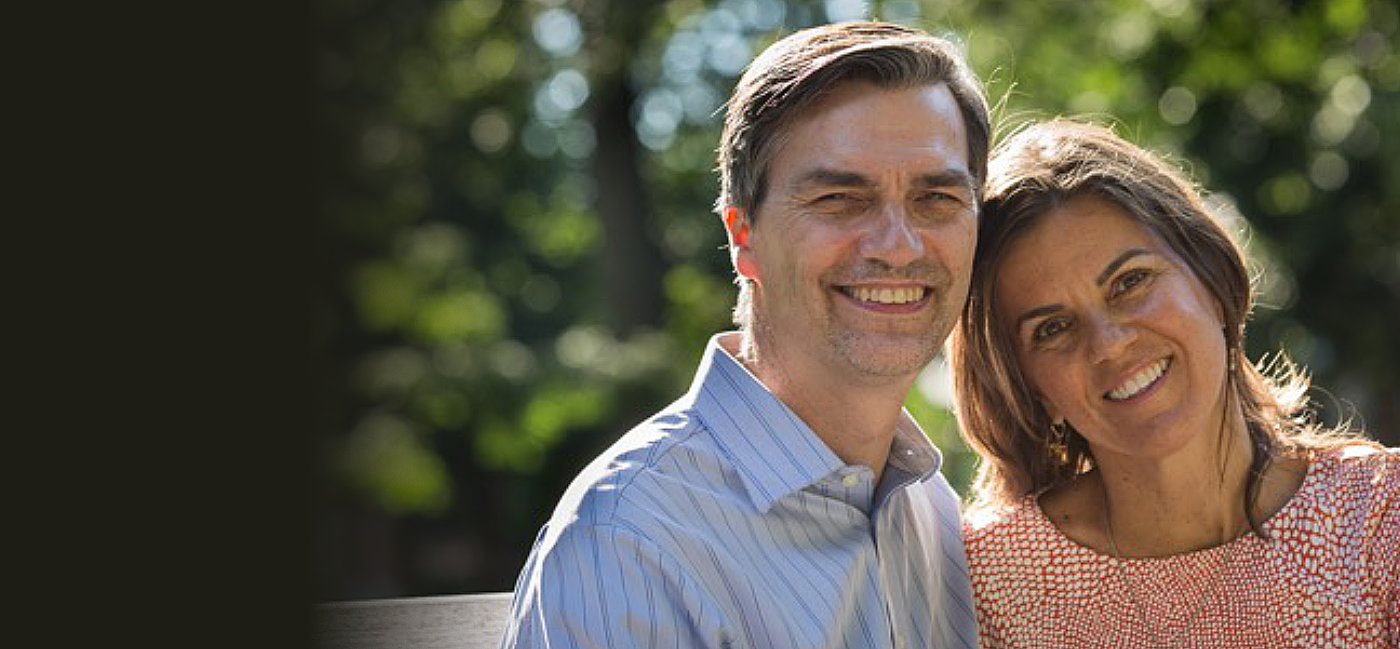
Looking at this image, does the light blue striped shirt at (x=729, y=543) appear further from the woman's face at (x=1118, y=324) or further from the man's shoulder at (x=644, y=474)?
the woman's face at (x=1118, y=324)

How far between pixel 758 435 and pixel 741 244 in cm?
38

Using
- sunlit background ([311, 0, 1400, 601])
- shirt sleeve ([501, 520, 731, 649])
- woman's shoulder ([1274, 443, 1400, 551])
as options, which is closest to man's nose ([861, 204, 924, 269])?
shirt sleeve ([501, 520, 731, 649])

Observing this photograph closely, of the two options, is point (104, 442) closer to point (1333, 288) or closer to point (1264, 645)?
point (1264, 645)

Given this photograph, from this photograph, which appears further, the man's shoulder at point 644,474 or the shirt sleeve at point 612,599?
the man's shoulder at point 644,474

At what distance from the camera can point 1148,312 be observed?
2389mm

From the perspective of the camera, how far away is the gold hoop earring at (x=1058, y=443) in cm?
274

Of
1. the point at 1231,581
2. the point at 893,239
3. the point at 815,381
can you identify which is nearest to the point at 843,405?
the point at 815,381

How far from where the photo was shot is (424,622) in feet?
8.54

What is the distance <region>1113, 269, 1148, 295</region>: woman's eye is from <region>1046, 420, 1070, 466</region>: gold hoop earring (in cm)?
37

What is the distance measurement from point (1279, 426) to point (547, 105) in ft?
42.1

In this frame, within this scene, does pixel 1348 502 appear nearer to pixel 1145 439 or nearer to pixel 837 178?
pixel 1145 439

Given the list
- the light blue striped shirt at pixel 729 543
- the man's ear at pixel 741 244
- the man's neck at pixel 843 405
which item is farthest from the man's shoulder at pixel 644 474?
the man's ear at pixel 741 244

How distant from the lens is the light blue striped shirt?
6.58 feet

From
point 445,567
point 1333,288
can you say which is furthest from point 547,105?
point 1333,288
